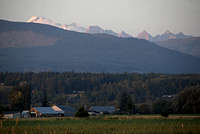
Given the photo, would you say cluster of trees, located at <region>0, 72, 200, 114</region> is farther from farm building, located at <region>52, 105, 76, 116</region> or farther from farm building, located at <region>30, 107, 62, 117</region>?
farm building, located at <region>52, 105, 76, 116</region>

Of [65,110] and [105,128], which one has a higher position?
[105,128]

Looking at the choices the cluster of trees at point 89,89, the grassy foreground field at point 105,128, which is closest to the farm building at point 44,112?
the cluster of trees at point 89,89

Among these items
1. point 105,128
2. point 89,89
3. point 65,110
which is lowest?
point 65,110

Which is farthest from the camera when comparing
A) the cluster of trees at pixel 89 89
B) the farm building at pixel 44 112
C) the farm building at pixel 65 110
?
the cluster of trees at pixel 89 89

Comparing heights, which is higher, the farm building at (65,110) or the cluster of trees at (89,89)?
the cluster of trees at (89,89)

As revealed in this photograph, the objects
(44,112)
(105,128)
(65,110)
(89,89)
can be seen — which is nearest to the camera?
(105,128)

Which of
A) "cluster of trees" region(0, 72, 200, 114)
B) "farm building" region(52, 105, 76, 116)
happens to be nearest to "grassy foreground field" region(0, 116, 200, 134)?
"farm building" region(52, 105, 76, 116)

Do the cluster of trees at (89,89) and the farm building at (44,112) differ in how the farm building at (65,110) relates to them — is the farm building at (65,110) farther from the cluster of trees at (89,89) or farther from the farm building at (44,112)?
the cluster of trees at (89,89)

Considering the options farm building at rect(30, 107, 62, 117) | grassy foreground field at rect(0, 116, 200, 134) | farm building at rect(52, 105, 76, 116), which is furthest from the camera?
farm building at rect(52, 105, 76, 116)

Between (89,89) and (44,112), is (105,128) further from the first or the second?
(89,89)

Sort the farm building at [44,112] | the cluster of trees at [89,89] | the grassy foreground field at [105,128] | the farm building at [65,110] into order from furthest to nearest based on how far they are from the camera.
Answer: the cluster of trees at [89,89], the farm building at [65,110], the farm building at [44,112], the grassy foreground field at [105,128]

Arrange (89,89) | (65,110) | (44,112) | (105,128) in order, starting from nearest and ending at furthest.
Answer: (105,128), (44,112), (65,110), (89,89)

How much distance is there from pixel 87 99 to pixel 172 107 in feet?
159

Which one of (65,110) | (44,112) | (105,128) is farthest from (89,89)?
(105,128)
